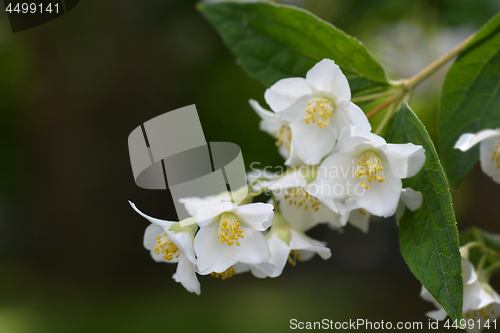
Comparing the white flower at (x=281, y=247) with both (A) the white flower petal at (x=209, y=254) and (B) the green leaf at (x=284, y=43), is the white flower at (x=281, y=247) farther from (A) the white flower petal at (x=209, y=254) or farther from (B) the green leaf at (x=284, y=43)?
(B) the green leaf at (x=284, y=43)

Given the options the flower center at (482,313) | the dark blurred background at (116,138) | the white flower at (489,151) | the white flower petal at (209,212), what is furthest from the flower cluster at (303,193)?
the dark blurred background at (116,138)

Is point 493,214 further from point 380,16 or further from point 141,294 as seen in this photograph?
point 141,294

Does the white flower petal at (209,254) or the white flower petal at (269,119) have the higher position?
the white flower petal at (269,119)

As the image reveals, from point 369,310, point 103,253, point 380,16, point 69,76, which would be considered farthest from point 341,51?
point 369,310

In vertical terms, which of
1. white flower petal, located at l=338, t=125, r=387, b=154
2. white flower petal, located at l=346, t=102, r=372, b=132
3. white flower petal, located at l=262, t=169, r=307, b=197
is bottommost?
white flower petal, located at l=262, t=169, r=307, b=197

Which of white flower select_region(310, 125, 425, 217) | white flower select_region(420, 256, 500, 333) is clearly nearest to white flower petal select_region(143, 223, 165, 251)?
white flower select_region(310, 125, 425, 217)

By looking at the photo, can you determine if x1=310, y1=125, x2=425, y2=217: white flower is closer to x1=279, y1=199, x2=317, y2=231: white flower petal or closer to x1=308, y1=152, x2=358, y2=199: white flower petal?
x1=308, y1=152, x2=358, y2=199: white flower petal
